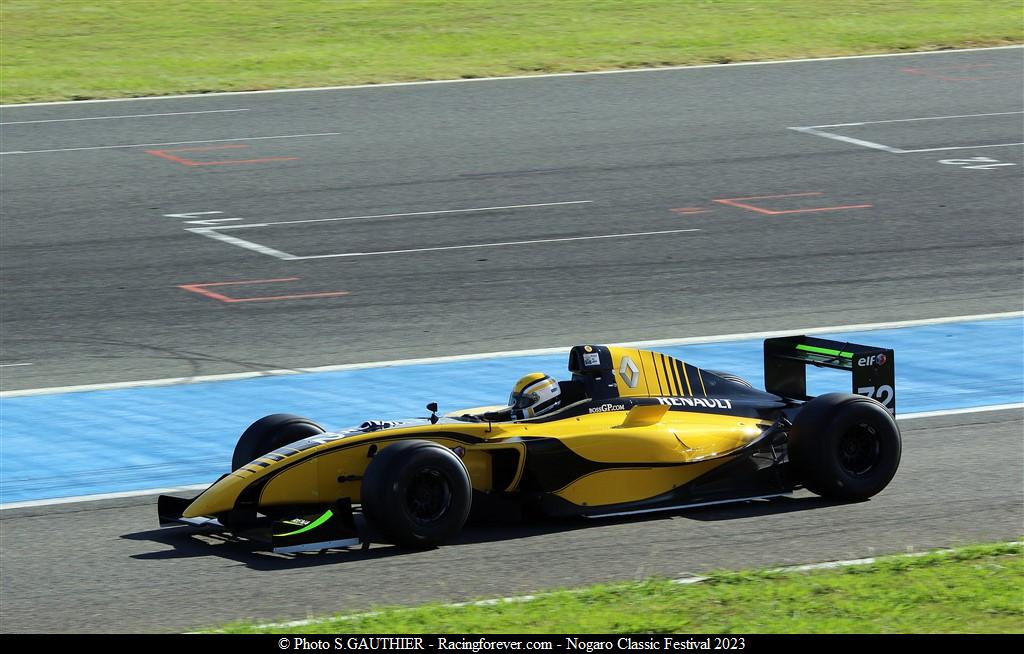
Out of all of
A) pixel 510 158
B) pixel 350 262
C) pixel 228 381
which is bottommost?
pixel 228 381

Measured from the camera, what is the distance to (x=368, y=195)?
21.5 metres

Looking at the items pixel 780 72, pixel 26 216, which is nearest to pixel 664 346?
pixel 26 216

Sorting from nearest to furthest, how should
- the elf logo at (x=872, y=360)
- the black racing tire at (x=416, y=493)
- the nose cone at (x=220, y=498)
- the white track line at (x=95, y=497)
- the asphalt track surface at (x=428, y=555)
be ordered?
1. the asphalt track surface at (x=428, y=555)
2. the black racing tire at (x=416, y=493)
3. the nose cone at (x=220, y=498)
4. the white track line at (x=95, y=497)
5. the elf logo at (x=872, y=360)

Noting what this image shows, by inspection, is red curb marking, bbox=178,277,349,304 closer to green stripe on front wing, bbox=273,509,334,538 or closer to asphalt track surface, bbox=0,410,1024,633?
asphalt track surface, bbox=0,410,1024,633

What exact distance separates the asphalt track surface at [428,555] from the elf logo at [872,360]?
0.73 m

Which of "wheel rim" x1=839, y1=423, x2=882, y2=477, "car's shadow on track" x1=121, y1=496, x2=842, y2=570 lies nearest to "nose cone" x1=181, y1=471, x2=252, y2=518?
"car's shadow on track" x1=121, y1=496, x2=842, y2=570

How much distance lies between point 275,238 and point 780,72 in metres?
13.8

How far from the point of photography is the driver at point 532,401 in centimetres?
974

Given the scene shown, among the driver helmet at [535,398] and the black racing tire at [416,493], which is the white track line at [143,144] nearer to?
the driver helmet at [535,398]

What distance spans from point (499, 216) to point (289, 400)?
7830 mm

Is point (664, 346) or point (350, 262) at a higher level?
point (350, 262)

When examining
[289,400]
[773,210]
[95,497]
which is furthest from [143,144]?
[95,497]

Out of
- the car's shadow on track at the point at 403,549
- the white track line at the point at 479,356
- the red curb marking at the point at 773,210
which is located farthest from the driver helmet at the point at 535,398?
the red curb marking at the point at 773,210

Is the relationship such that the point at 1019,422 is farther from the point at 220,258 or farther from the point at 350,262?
the point at 220,258
